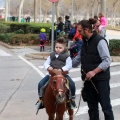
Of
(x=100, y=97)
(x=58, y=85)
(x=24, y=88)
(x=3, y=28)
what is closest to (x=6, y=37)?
(x=3, y=28)

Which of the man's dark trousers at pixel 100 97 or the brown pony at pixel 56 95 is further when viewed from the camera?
the man's dark trousers at pixel 100 97

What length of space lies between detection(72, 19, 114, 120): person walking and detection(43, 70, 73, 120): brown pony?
529 millimetres

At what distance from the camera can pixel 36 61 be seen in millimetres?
17641

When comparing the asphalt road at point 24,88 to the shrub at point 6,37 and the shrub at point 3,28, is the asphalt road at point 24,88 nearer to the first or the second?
the shrub at point 6,37

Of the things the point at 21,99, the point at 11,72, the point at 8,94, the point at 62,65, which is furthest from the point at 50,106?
the point at 11,72

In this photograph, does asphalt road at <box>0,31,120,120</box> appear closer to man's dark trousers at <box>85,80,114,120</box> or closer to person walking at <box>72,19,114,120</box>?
man's dark trousers at <box>85,80,114,120</box>

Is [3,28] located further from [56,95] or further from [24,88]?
[56,95]

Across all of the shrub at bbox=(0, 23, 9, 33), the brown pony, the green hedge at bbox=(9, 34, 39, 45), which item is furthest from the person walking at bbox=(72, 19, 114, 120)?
the shrub at bbox=(0, 23, 9, 33)

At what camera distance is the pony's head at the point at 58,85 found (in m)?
5.41

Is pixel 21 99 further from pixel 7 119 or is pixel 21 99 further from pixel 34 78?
pixel 34 78

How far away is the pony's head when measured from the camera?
5.41 metres

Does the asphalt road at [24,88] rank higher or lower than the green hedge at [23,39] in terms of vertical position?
lower

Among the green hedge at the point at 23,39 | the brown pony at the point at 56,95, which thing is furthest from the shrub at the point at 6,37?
the brown pony at the point at 56,95

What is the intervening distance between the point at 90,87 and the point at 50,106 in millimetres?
848
